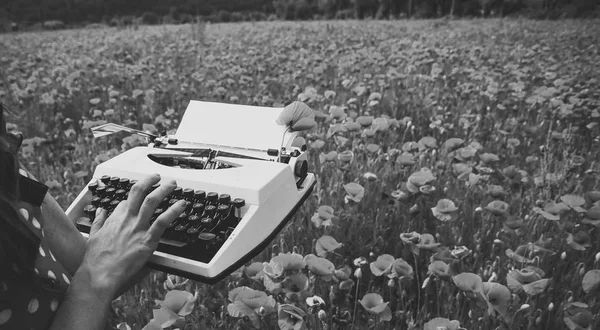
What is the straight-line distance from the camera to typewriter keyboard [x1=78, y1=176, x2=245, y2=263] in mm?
1049

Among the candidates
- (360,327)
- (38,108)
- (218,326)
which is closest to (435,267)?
(360,327)

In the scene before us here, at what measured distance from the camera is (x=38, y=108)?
3.39 meters

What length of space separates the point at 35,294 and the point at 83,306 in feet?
0.31

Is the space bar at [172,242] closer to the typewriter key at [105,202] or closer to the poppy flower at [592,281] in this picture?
the typewriter key at [105,202]

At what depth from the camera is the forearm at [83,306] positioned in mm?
795

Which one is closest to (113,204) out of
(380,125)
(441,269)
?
(441,269)

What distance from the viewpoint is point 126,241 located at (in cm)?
95

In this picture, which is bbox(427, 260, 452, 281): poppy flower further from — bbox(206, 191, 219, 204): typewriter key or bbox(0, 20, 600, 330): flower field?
bbox(206, 191, 219, 204): typewriter key

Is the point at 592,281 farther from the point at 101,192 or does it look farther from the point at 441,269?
the point at 101,192

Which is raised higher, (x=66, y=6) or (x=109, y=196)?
(x=66, y=6)

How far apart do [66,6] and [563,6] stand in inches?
683

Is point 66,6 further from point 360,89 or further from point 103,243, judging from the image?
point 103,243

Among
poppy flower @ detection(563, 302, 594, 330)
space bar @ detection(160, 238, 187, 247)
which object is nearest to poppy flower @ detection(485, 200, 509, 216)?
poppy flower @ detection(563, 302, 594, 330)

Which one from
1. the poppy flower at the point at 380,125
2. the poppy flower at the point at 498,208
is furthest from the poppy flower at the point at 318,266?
the poppy flower at the point at 380,125
